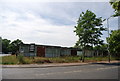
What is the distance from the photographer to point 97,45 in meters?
30.5

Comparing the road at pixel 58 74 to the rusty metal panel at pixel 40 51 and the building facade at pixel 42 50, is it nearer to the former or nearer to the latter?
the building facade at pixel 42 50

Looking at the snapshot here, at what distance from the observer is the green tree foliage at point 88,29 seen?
2927 centimetres

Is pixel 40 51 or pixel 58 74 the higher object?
pixel 40 51

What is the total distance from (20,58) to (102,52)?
4014 centimetres

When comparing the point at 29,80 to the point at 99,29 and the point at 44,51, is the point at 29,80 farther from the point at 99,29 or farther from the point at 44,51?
the point at 44,51

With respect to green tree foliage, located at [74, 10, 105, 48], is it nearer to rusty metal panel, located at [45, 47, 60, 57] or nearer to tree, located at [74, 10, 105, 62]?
tree, located at [74, 10, 105, 62]

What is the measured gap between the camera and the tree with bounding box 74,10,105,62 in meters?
29.3

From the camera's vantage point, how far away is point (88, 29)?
1166 inches

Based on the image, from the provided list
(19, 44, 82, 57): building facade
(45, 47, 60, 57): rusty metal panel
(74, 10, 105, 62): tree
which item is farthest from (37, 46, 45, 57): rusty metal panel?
(74, 10, 105, 62): tree

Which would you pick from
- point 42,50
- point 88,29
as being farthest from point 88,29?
point 42,50

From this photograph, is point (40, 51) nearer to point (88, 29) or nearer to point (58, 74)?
point (88, 29)

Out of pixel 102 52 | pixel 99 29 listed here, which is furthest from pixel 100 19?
pixel 102 52

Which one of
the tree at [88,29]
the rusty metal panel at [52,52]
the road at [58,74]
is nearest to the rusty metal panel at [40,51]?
the rusty metal panel at [52,52]

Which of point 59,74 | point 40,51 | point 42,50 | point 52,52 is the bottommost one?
point 59,74
